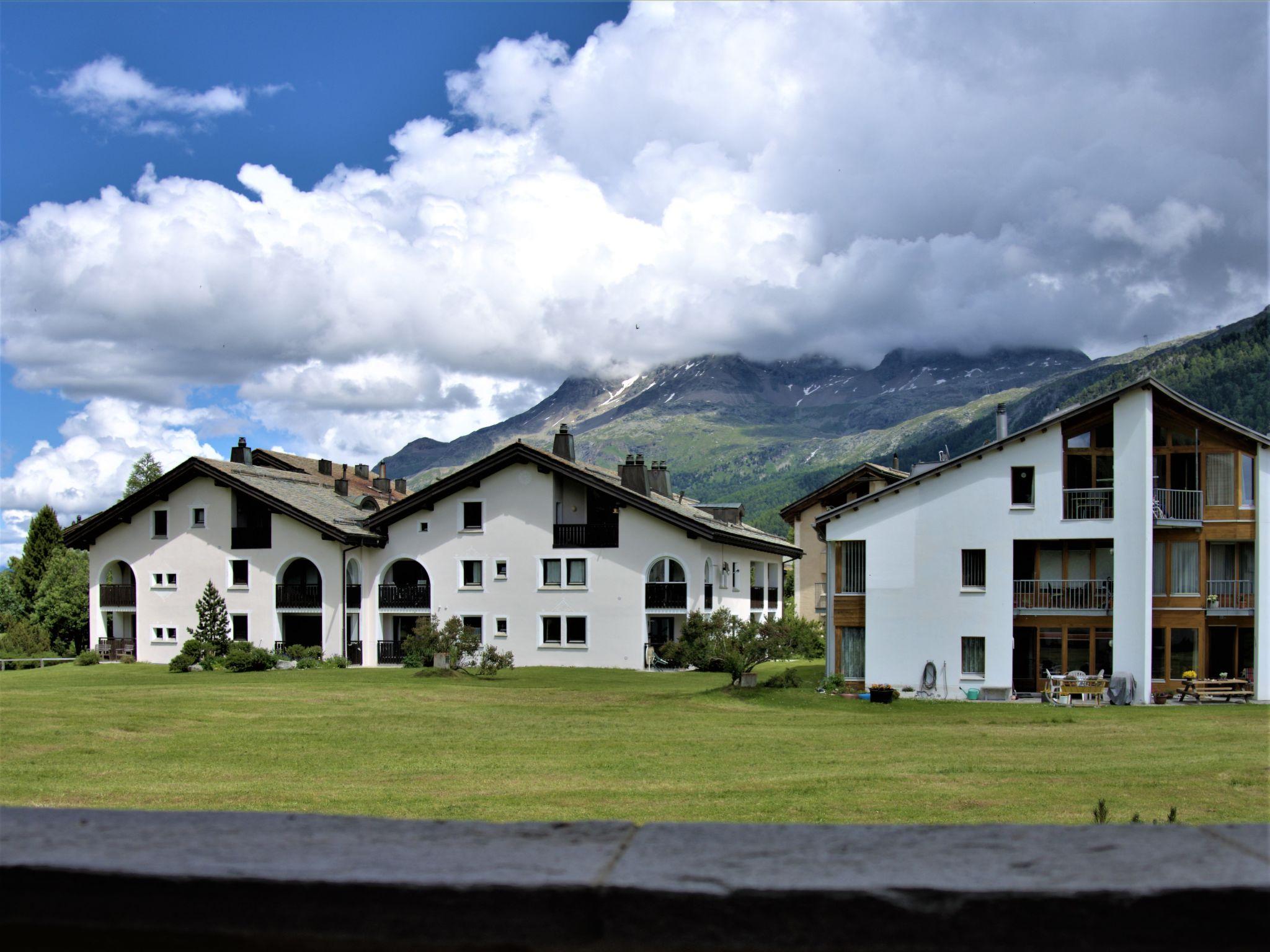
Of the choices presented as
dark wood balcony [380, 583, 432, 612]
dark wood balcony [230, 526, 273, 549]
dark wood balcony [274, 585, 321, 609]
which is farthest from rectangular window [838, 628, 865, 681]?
dark wood balcony [230, 526, 273, 549]

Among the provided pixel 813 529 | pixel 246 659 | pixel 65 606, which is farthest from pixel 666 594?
pixel 65 606

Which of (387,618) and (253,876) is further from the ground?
(253,876)

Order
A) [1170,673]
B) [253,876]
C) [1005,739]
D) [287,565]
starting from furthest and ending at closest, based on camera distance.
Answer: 1. [287,565]
2. [1170,673]
3. [1005,739]
4. [253,876]

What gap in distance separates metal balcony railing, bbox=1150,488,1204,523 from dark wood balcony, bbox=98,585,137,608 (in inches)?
1796

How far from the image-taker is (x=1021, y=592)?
36.7 metres

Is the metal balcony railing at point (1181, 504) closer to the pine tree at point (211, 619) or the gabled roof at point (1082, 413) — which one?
the gabled roof at point (1082, 413)

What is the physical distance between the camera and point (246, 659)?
48500 mm

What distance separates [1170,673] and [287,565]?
38405mm

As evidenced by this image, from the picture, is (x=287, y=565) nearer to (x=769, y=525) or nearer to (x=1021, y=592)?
(x=1021, y=592)

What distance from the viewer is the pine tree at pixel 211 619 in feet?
173

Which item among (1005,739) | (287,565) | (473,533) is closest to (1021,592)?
(1005,739)

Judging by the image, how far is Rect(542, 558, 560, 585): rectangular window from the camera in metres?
51.6

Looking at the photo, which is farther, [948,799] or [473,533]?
[473,533]

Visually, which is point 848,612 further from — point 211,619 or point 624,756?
point 211,619
